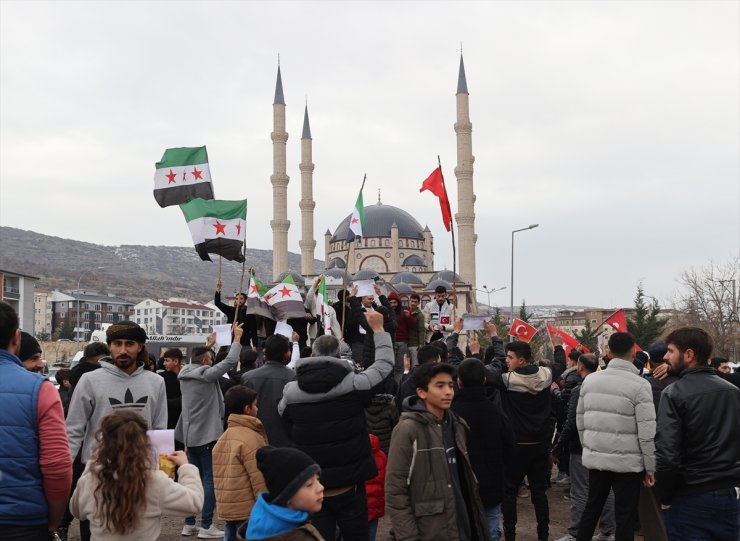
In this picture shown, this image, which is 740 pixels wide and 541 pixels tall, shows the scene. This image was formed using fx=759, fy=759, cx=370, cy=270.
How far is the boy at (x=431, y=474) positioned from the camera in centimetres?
420

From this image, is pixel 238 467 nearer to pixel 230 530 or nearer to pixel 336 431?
pixel 230 530

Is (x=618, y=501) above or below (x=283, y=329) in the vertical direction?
below

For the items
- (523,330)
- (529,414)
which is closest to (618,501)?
(529,414)

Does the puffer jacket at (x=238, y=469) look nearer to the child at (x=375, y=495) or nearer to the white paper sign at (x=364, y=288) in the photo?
the child at (x=375, y=495)

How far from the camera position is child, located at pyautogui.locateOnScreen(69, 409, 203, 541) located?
3.16 metres

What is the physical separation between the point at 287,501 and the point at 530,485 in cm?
404

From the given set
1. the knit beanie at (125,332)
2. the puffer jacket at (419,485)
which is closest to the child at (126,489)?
the puffer jacket at (419,485)

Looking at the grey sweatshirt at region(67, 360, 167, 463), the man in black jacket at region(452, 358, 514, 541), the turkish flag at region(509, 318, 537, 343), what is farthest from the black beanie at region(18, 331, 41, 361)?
the turkish flag at region(509, 318, 537, 343)

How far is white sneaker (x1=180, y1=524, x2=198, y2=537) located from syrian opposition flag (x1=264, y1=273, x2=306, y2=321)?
304cm

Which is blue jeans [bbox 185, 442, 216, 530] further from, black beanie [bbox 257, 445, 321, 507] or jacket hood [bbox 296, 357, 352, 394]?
black beanie [bbox 257, 445, 321, 507]

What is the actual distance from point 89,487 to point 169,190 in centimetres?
642

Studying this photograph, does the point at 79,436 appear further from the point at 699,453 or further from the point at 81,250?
the point at 81,250

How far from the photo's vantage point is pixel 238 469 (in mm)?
4969

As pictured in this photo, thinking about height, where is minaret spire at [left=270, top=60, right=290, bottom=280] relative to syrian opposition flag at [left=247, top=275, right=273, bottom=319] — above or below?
above
